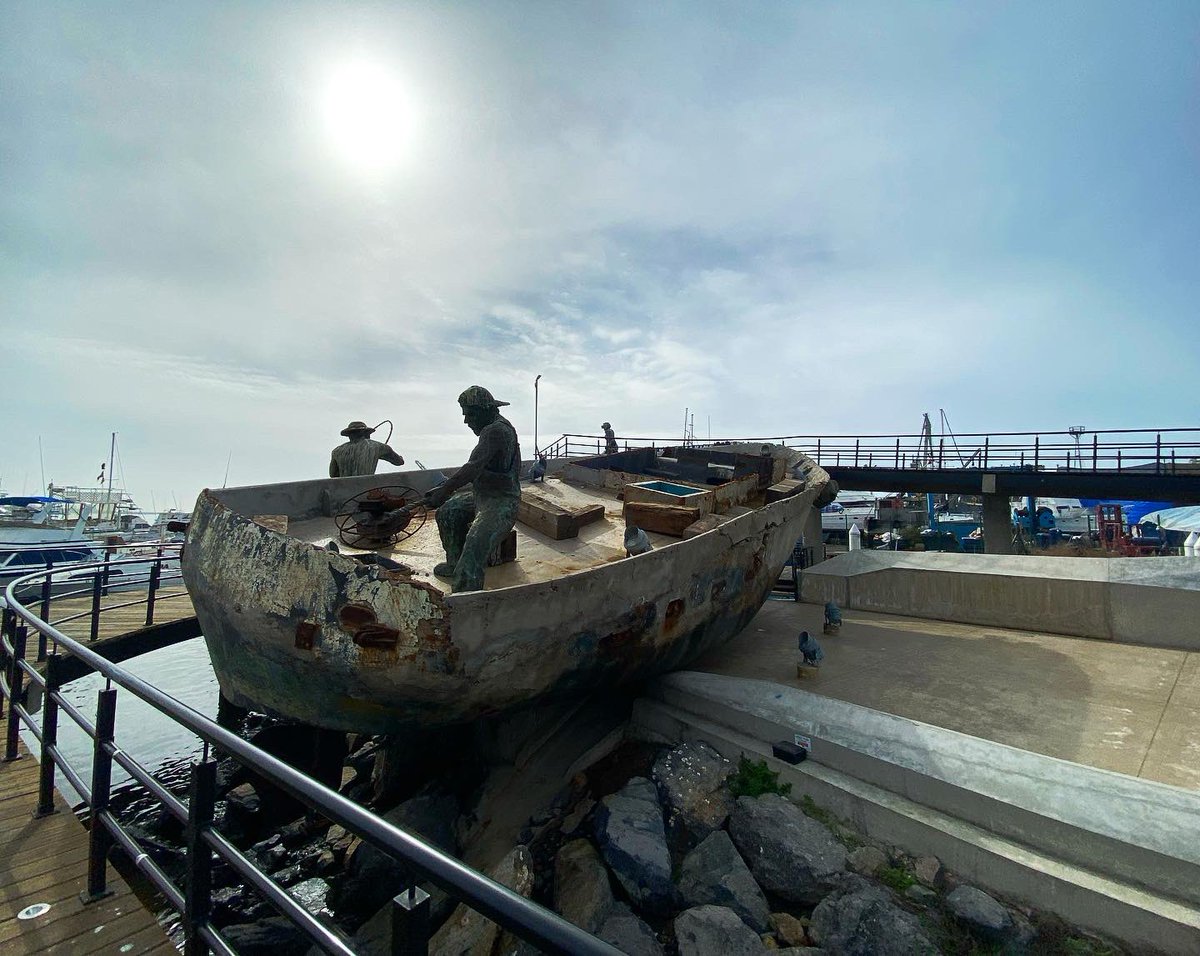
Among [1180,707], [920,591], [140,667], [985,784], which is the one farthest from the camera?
[140,667]

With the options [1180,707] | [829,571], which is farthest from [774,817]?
[829,571]

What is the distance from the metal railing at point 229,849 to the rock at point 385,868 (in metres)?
2.85

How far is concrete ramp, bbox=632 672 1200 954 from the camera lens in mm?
2854

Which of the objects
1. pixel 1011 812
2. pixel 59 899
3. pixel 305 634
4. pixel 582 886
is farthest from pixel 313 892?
pixel 1011 812

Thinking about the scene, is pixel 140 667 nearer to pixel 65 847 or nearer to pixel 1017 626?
pixel 65 847

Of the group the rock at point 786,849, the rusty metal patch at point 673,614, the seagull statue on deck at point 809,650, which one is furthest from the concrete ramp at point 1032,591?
the rock at point 786,849

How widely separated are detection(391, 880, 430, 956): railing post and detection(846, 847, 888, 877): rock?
10.7ft

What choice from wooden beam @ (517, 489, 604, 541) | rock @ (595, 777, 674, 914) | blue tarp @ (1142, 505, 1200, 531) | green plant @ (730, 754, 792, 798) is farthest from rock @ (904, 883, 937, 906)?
blue tarp @ (1142, 505, 1200, 531)

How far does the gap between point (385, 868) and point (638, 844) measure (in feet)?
8.47

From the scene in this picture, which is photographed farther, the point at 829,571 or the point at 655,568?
the point at 829,571

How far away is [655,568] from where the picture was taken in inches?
182

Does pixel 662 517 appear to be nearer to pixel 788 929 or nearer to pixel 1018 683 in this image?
pixel 788 929

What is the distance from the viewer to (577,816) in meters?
4.46

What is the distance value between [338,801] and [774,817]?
3.43 m
